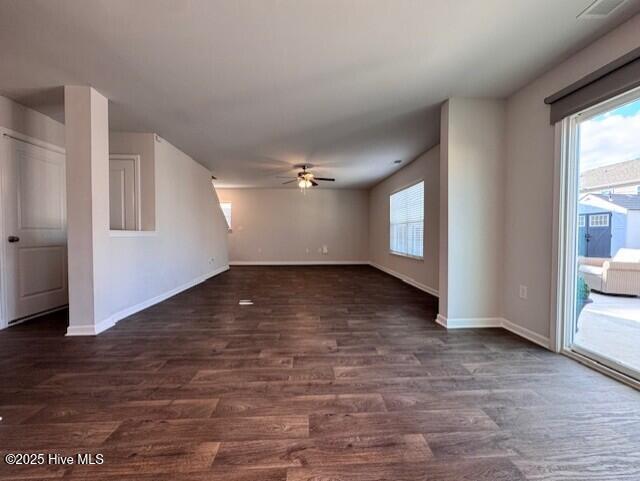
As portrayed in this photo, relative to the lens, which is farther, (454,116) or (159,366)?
(454,116)

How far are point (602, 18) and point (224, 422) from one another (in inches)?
131

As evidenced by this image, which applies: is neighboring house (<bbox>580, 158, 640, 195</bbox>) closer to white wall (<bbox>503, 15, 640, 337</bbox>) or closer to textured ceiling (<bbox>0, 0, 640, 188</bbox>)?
white wall (<bbox>503, 15, 640, 337</bbox>)

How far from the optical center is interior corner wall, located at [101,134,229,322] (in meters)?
3.46

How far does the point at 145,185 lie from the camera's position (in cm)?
411

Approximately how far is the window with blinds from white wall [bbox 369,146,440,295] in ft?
0.53

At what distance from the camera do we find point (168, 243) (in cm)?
462

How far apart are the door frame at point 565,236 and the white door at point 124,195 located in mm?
4857

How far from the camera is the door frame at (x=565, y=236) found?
236 centimetres

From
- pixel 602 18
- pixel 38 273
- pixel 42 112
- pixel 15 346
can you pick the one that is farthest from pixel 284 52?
pixel 38 273

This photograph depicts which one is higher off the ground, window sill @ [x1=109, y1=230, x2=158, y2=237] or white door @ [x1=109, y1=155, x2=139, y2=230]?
white door @ [x1=109, y1=155, x2=139, y2=230]

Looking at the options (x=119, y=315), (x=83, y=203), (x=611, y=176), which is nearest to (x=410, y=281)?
(x=611, y=176)

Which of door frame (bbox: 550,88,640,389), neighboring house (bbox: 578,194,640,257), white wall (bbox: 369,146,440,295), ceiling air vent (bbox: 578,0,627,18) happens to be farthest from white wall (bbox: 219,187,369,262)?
ceiling air vent (bbox: 578,0,627,18)

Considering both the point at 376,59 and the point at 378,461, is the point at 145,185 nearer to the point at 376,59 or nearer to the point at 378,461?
the point at 376,59

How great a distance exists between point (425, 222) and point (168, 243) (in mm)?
4299
